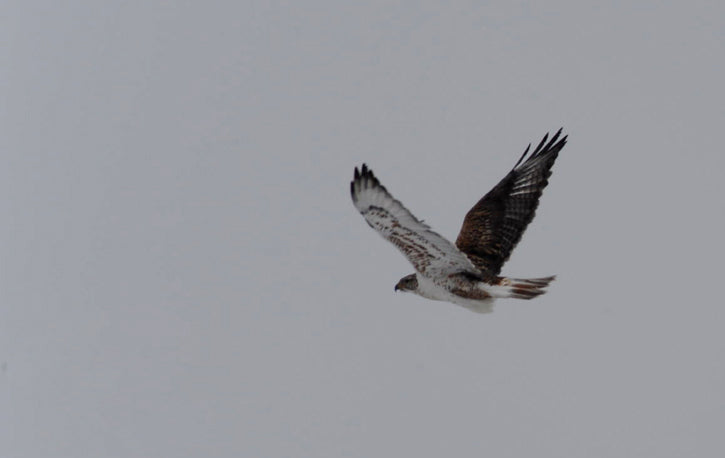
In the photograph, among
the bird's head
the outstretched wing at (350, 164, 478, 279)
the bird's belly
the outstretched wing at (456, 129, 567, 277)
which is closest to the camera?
the outstretched wing at (350, 164, 478, 279)

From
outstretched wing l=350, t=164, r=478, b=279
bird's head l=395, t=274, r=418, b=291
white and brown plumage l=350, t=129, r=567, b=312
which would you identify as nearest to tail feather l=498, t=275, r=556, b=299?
white and brown plumage l=350, t=129, r=567, b=312

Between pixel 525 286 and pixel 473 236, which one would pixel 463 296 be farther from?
pixel 473 236

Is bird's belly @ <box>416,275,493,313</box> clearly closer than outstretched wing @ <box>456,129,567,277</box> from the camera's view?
Yes

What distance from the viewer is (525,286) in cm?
1036

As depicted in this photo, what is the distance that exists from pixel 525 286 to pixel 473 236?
2.19 m

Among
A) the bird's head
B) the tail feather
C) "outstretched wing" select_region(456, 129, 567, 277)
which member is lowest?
the tail feather

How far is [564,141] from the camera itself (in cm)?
1305

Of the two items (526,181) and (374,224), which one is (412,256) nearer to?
(374,224)

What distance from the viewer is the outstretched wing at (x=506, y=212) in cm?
1232

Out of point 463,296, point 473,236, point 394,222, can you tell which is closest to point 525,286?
point 463,296

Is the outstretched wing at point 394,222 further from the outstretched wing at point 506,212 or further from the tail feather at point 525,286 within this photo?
the outstretched wing at point 506,212

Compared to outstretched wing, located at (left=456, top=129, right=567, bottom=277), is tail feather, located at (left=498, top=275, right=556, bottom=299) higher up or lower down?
lower down

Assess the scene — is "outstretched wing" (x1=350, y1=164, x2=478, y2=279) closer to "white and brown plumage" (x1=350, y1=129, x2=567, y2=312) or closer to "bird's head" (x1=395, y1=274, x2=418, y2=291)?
"white and brown plumage" (x1=350, y1=129, x2=567, y2=312)

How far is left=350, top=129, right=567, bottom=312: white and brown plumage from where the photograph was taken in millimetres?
10109
